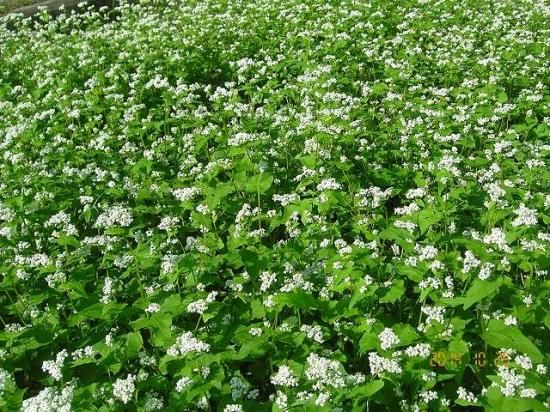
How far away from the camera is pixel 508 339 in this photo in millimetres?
3293

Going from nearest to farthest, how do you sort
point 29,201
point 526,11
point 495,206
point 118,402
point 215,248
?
point 118,402, point 495,206, point 215,248, point 29,201, point 526,11

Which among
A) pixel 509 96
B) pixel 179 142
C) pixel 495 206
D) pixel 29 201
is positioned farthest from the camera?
pixel 509 96

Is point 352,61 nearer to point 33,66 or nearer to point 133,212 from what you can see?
point 133,212

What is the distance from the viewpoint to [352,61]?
840 centimetres

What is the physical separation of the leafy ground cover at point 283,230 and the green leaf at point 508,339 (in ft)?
0.04

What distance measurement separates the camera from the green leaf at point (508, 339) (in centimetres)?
314

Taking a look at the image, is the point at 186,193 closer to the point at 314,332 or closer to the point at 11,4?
the point at 314,332

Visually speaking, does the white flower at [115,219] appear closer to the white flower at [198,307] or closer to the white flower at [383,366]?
the white flower at [198,307]

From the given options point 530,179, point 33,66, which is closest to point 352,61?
point 530,179

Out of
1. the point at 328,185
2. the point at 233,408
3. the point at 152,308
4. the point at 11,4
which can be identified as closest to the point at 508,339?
the point at 233,408

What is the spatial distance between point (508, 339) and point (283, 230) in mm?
2515

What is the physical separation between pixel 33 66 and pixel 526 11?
9047 mm

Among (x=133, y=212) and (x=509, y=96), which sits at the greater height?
(x=133, y=212)

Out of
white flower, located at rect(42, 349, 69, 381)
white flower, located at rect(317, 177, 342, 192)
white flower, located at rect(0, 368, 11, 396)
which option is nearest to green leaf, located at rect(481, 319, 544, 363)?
white flower, located at rect(317, 177, 342, 192)
